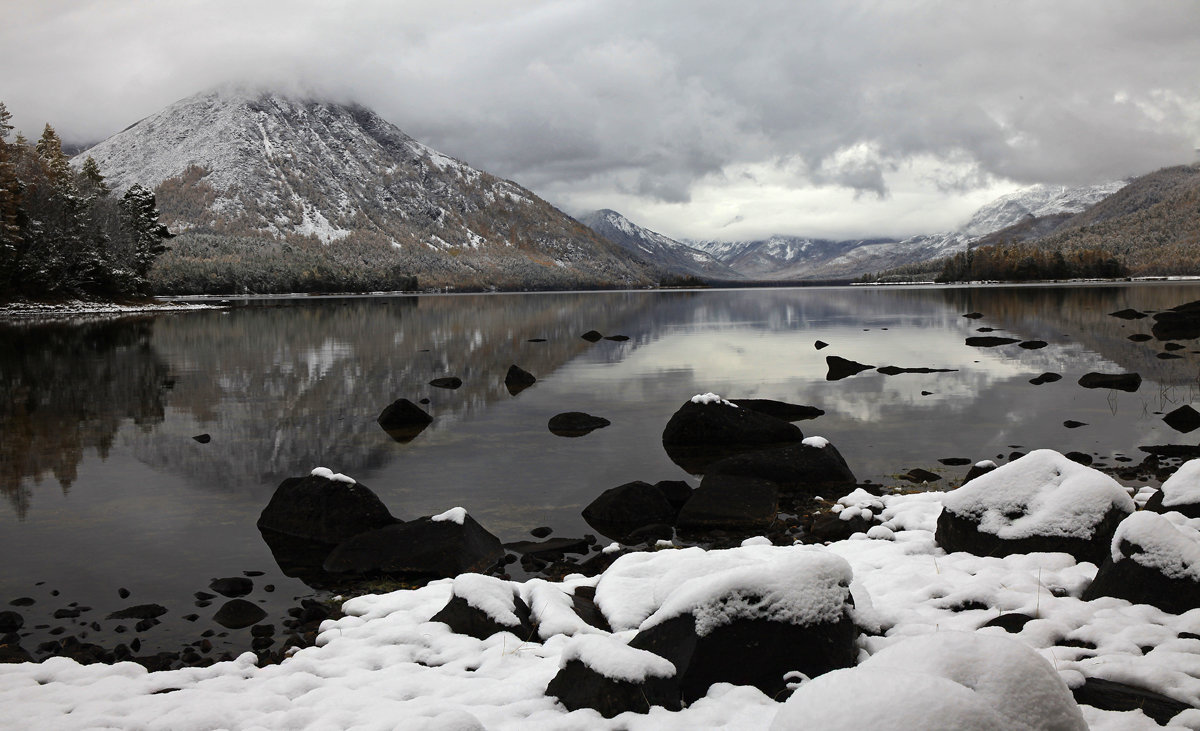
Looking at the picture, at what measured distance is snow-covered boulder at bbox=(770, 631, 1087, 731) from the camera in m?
5.06

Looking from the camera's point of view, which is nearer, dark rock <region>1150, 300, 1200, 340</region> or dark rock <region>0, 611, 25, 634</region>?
dark rock <region>0, 611, 25, 634</region>

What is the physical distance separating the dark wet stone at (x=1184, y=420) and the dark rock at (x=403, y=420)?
82.0 ft

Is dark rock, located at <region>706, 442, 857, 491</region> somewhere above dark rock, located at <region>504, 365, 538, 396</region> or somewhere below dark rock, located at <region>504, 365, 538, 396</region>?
below

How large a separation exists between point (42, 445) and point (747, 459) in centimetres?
2209

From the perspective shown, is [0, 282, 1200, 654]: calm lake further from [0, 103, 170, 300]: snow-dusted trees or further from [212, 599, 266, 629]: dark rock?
[0, 103, 170, 300]: snow-dusted trees

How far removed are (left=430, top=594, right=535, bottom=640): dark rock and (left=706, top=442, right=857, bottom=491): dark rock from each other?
29.1ft

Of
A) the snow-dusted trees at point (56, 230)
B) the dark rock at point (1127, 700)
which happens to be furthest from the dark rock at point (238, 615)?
the snow-dusted trees at point (56, 230)

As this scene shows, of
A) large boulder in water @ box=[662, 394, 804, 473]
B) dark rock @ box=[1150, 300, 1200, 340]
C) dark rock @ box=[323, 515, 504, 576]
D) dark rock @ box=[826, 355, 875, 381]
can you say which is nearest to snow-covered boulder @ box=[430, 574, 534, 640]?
dark rock @ box=[323, 515, 504, 576]

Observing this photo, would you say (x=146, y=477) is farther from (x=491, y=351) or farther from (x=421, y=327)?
(x=421, y=327)

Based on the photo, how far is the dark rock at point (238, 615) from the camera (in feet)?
37.4

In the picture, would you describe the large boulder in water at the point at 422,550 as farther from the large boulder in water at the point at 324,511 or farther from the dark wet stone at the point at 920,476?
the dark wet stone at the point at 920,476

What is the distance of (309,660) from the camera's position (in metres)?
9.70

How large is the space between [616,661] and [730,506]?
28.3 ft

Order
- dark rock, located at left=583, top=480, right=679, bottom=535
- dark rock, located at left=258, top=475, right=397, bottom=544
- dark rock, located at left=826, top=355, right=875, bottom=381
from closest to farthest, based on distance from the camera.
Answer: dark rock, located at left=258, top=475, right=397, bottom=544 < dark rock, located at left=583, top=480, right=679, bottom=535 < dark rock, located at left=826, top=355, right=875, bottom=381
